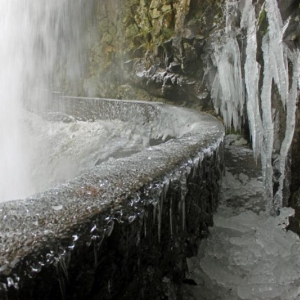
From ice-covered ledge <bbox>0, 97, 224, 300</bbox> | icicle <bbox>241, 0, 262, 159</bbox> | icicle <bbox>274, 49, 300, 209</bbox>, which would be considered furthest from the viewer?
icicle <bbox>241, 0, 262, 159</bbox>

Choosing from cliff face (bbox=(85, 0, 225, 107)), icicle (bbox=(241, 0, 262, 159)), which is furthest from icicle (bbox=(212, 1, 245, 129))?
icicle (bbox=(241, 0, 262, 159))

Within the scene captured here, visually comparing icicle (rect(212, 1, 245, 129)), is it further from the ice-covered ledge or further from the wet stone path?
the ice-covered ledge

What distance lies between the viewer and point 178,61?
27.8 ft

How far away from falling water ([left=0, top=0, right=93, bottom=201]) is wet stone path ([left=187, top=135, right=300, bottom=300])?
363 inches

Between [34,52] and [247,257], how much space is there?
1240 centimetres

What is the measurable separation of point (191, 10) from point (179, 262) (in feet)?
23.1

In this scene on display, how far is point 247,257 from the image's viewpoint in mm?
2879

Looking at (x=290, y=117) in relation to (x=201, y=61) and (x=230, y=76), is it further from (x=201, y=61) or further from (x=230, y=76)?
(x=201, y=61)

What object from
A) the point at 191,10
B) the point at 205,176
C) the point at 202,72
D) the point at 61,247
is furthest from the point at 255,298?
the point at 191,10

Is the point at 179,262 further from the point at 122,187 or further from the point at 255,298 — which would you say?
the point at 122,187


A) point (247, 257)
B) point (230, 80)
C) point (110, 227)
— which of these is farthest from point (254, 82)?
point (110, 227)

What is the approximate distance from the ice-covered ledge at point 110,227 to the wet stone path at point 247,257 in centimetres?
21

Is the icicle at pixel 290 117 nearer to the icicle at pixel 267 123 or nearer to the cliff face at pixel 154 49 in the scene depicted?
the icicle at pixel 267 123

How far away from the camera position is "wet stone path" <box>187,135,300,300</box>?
2.54m
